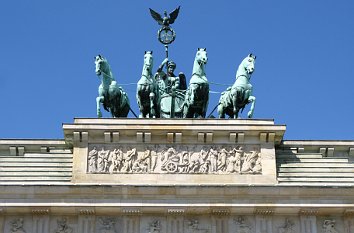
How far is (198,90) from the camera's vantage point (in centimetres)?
2956

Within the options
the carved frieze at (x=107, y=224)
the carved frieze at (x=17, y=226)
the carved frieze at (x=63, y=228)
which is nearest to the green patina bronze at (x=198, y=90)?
the carved frieze at (x=107, y=224)

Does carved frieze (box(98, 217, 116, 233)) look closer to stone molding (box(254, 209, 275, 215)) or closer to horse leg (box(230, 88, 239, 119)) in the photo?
stone molding (box(254, 209, 275, 215))

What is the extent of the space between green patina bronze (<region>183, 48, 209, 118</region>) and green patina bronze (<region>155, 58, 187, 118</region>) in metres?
0.86

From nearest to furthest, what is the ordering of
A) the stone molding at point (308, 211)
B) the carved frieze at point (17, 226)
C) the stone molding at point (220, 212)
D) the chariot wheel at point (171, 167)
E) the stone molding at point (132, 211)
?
1. the carved frieze at point (17, 226)
2. the stone molding at point (132, 211)
3. the stone molding at point (220, 212)
4. the stone molding at point (308, 211)
5. the chariot wheel at point (171, 167)

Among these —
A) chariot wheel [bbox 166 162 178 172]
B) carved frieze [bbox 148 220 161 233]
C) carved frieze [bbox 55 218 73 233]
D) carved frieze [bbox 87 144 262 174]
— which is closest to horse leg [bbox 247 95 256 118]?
carved frieze [bbox 87 144 262 174]

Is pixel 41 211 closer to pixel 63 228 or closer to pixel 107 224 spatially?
pixel 63 228

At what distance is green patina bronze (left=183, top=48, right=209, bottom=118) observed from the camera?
97.0ft

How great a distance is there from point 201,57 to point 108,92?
115 inches

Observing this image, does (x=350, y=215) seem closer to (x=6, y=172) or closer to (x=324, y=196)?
(x=324, y=196)

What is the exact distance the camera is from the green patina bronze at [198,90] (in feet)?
97.0

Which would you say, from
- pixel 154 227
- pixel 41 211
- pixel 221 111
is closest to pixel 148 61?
pixel 221 111

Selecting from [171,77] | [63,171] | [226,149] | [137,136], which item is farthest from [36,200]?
[171,77]

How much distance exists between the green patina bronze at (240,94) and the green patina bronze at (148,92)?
2014 millimetres

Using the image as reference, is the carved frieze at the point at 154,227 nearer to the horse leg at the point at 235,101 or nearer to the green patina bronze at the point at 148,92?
the green patina bronze at the point at 148,92
